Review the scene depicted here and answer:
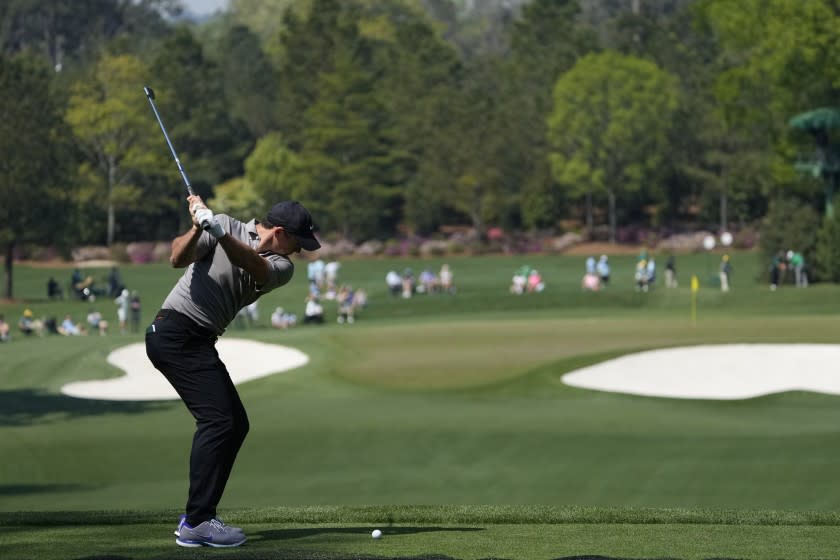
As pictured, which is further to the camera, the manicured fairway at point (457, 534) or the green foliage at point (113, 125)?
the green foliage at point (113, 125)

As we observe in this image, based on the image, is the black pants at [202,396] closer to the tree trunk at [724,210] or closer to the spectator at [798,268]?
the spectator at [798,268]

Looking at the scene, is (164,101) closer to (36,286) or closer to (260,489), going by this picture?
(36,286)

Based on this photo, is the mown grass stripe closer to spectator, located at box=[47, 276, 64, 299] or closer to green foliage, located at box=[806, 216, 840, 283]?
green foliage, located at box=[806, 216, 840, 283]

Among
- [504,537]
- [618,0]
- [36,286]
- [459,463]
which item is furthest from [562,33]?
[504,537]

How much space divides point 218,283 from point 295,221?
25.4 inches

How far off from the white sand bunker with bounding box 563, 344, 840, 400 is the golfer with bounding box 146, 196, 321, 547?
1818 centimetres

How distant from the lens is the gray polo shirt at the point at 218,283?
9055mm

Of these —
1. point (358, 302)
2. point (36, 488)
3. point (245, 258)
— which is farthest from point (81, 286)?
point (245, 258)

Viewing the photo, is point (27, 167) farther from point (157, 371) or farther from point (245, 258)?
point (245, 258)

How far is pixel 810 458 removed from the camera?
18.6m

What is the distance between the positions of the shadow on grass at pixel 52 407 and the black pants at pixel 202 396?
1590 cm

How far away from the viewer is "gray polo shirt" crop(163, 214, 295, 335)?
9.05m

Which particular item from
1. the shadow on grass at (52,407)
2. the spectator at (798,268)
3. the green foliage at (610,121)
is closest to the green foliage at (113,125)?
the green foliage at (610,121)

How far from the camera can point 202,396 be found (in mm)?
9391
